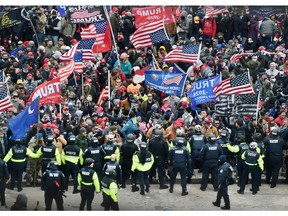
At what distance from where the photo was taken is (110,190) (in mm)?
28672

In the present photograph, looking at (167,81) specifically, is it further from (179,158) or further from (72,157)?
(72,157)

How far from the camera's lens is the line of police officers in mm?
30469

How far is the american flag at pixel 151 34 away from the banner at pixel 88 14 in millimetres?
1816

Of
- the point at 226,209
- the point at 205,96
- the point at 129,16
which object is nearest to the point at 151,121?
the point at 205,96

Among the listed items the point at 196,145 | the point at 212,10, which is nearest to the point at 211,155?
the point at 196,145

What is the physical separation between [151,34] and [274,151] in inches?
302

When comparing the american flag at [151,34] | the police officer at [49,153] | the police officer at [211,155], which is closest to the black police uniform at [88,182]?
the police officer at [49,153]

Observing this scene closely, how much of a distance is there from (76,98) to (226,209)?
7.64 metres

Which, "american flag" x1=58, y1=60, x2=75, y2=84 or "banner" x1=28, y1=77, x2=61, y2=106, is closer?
"banner" x1=28, y1=77, x2=61, y2=106

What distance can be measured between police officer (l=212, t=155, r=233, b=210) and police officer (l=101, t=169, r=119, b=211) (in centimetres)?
277

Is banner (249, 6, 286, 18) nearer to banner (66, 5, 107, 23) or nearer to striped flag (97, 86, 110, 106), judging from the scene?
banner (66, 5, 107, 23)

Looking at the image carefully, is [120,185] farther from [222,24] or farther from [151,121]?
[222,24]

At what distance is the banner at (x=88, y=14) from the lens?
39.0 meters

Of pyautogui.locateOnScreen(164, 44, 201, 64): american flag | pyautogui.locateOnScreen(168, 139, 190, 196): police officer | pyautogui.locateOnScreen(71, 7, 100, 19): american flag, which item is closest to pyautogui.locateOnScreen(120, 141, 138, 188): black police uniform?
pyautogui.locateOnScreen(168, 139, 190, 196): police officer
